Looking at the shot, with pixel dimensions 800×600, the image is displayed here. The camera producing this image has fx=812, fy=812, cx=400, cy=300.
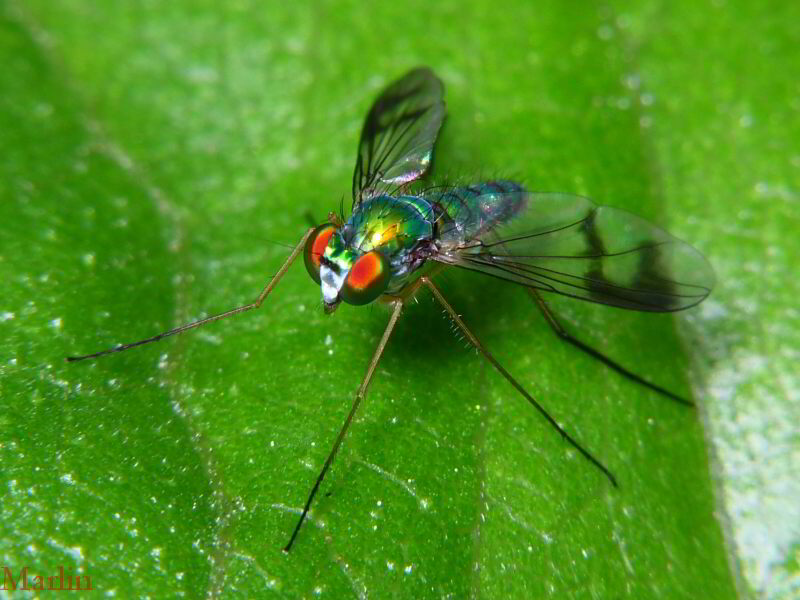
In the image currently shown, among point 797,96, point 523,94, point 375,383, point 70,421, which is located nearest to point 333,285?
point 375,383

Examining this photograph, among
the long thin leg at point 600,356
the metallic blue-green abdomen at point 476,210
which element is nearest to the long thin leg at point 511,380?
the metallic blue-green abdomen at point 476,210

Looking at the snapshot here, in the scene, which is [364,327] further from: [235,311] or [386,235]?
[235,311]

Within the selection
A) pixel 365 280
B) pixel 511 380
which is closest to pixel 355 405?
pixel 365 280

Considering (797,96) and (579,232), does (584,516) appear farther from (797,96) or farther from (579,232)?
(797,96)

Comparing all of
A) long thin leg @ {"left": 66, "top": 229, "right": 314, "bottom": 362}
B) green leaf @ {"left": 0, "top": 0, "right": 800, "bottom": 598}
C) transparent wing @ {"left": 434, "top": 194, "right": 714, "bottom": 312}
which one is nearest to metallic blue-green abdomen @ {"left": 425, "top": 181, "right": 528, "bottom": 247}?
transparent wing @ {"left": 434, "top": 194, "right": 714, "bottom": 312}

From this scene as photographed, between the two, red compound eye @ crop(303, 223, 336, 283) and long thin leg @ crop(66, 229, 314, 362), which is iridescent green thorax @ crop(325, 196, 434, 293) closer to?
red compound eye @ crop(303, 223, 336, 283)

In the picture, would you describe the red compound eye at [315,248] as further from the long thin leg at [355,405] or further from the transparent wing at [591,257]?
the transparent wing at [591,257]
